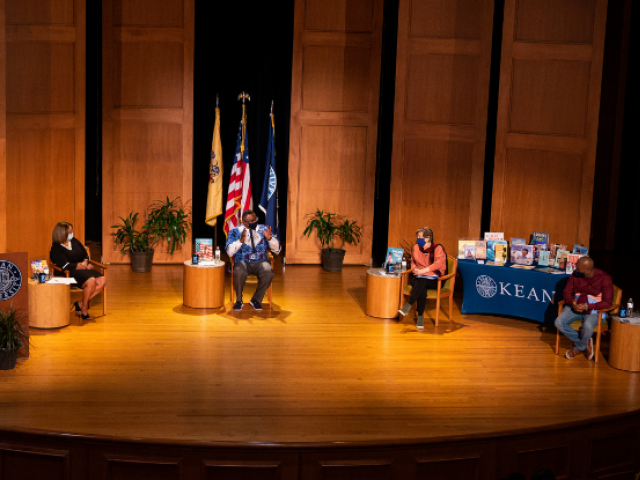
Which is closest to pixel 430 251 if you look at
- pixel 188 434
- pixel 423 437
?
pixel 423 437

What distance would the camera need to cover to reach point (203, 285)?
8250 mm

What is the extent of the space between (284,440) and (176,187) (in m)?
6.36

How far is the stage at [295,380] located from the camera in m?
5.19

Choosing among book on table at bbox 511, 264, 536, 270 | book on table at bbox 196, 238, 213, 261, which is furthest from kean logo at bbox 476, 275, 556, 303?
book on table at bbox 196, 238, 213, 261

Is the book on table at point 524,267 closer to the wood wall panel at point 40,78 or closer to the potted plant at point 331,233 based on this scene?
the potted plant at point 331,233

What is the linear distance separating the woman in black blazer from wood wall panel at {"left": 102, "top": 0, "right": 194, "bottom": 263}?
9.24 feet

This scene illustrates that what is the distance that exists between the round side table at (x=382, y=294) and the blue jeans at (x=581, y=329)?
5.93 ft

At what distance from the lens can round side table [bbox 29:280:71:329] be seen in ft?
23.7

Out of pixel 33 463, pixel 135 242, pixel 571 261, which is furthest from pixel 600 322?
pixel 135 242

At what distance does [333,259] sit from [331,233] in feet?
1.27

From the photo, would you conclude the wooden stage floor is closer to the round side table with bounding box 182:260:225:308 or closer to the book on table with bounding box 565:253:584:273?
the round side table with bounding box 182:260:225:308

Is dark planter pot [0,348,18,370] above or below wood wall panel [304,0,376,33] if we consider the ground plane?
below

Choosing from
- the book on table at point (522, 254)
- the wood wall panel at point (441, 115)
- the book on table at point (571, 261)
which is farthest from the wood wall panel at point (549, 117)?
the book on table at point (571, 261)

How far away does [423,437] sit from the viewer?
16.6ft
